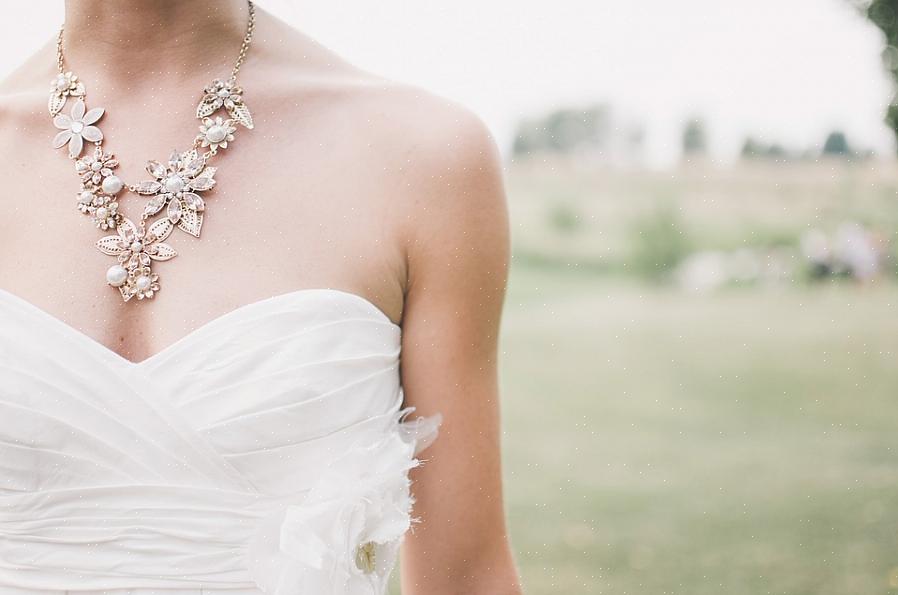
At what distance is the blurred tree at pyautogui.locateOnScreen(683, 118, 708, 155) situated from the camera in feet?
22.8

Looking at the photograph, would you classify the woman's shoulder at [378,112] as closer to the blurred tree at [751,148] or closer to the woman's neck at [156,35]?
the woman's neck at [156,35]

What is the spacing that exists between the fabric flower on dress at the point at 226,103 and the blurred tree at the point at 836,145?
18.5 ft

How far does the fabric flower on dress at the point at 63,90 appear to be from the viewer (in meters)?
1.28

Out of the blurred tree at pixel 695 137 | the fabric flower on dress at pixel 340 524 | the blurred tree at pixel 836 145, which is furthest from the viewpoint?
the blurred tree at pixel 695 137

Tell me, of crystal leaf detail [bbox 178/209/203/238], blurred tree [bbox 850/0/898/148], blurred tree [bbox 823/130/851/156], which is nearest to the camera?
crystal leaf detail [bbox 178/209/203/238]

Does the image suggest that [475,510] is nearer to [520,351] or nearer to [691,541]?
[691,541]

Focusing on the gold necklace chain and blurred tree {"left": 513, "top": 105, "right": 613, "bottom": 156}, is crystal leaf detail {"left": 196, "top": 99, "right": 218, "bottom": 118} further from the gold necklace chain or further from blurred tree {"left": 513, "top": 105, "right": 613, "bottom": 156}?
blurred tree {"left": 513, "top": 105, "right": 613, "bottom": 156}

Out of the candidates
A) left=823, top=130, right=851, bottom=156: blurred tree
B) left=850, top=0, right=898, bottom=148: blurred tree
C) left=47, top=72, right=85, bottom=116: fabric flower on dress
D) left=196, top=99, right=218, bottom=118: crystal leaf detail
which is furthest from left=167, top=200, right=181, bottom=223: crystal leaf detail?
left=823, top=130, right=851, bottom=156: blurred tree

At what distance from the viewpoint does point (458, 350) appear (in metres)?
1.14

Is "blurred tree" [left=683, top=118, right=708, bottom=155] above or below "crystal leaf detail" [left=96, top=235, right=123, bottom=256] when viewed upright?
below

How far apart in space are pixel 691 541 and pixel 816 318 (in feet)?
8.69

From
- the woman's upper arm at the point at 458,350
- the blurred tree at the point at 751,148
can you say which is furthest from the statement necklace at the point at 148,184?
the blurred tree at the point at 751,148

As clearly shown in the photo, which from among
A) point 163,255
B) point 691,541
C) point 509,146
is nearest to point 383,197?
point 163,255

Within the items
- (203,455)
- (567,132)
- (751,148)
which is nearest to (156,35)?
(203,455)
